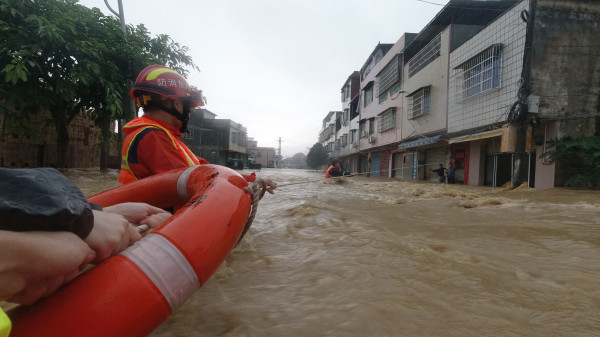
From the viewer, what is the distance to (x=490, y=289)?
1796 millimetres

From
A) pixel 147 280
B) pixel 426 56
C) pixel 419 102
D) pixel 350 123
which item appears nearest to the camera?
pixel 147 280

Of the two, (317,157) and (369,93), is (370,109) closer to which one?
(369,93)

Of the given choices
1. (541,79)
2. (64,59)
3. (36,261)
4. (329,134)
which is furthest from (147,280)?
(329,134)

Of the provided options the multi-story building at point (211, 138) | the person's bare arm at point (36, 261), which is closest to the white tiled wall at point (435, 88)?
the person's bare arm at point (36, 261)

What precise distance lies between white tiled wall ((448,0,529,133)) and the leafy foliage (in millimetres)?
1921

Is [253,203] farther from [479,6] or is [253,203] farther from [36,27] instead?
[479,6]

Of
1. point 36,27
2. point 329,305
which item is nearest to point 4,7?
point 36,27

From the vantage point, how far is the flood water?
142 cm

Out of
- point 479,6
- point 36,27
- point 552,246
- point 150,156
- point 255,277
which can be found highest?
point 479,6

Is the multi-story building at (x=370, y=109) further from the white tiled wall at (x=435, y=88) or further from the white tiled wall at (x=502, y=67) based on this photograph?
the white tiled wall at (x=502, y=67)

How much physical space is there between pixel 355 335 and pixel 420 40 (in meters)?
18.1

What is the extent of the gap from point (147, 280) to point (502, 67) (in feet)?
39.5

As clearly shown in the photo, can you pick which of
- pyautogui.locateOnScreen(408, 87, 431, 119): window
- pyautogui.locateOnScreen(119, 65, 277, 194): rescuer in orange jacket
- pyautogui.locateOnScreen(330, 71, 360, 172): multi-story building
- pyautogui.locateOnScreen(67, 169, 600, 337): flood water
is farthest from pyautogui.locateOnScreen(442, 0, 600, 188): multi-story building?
pyautogui.locateOnScreen(330, 71, 360, 172): multi-story building

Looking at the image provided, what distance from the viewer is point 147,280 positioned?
904 millimetres
